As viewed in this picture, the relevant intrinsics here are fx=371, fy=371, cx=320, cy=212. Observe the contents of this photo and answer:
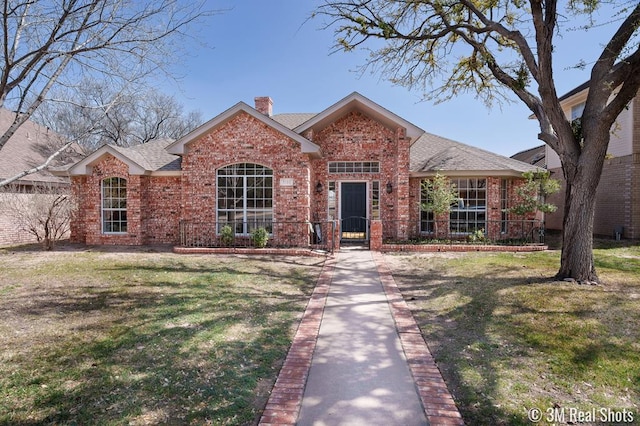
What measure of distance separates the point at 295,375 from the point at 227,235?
9.20 meters

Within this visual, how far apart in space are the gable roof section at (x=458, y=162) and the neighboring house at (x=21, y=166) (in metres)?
13.4

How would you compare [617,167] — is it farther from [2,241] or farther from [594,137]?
[2,241]

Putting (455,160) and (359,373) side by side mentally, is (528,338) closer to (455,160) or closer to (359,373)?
(359,373)

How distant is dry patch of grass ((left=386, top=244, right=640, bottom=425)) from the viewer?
365 centimetres

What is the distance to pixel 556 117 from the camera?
815cm

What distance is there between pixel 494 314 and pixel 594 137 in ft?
15.2

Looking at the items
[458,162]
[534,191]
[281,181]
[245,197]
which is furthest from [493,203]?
[245,197]

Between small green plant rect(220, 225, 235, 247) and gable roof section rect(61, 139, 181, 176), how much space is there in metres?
3.31

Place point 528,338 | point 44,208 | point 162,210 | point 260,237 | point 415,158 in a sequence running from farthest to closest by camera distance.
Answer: point 415,158 < point 162,210 < point 44,208 < point 260,237 < point 528,338

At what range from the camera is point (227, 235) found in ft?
41.9

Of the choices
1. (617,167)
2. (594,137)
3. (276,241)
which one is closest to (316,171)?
(276,241)

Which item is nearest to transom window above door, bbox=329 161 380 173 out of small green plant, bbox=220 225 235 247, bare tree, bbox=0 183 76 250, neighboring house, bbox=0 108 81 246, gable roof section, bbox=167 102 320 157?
gable roof section, bbox=167 102 320 157

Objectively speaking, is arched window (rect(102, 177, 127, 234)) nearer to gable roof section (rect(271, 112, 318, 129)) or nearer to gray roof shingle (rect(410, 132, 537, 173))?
gable roof section (rect(271, 112, 318, 129))

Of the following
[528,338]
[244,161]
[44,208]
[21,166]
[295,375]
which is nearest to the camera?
[295,375]
